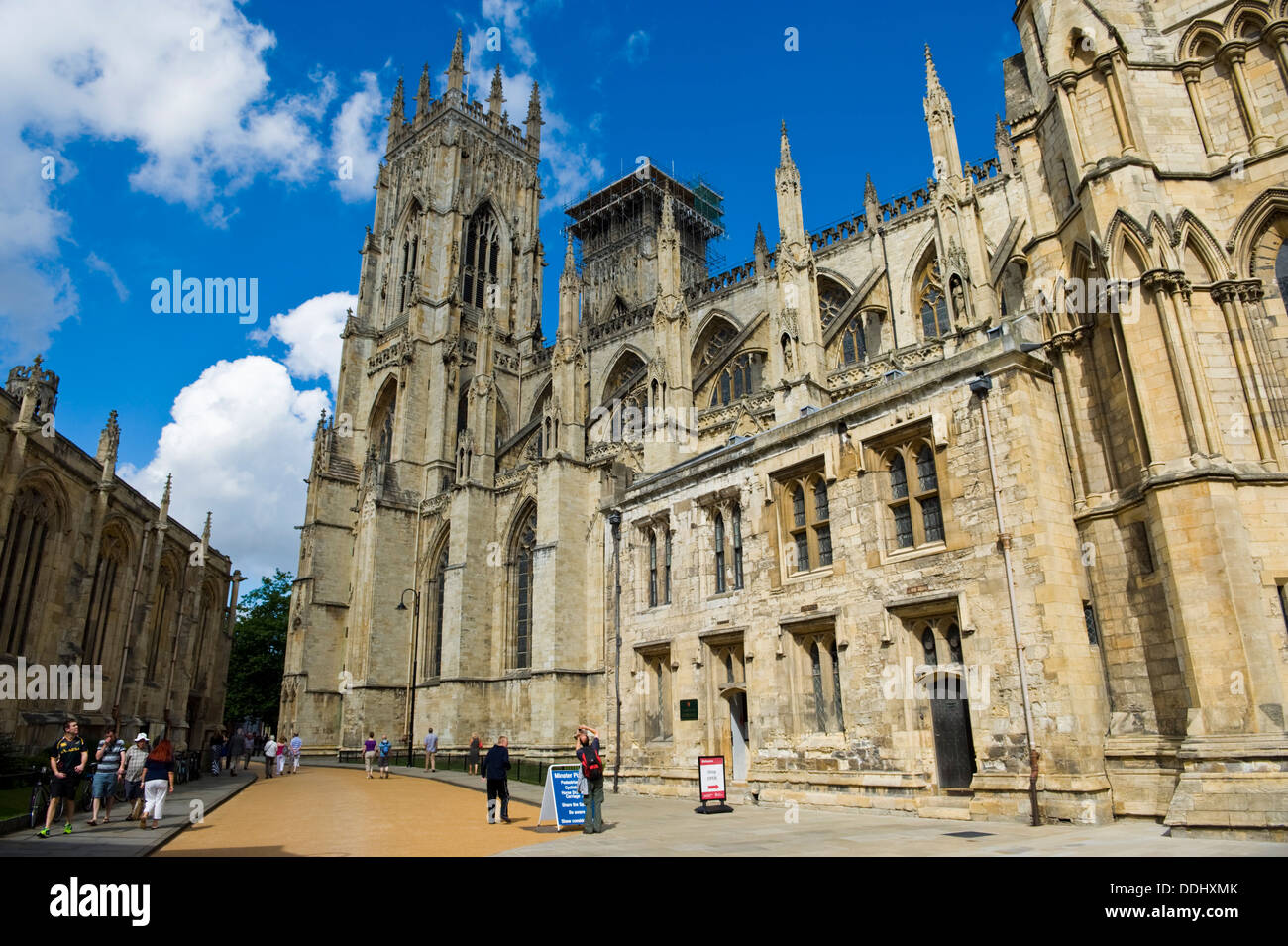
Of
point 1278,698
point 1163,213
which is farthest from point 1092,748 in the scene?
point 1163,213

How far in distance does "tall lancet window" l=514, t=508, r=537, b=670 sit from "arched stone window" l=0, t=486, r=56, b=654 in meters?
18.4

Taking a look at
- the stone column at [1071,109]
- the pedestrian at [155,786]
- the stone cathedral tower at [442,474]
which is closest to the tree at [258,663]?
the stone cathedral tower at [442,474]

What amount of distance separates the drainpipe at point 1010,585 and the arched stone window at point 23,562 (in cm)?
1902

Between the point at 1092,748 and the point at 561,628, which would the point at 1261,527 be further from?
the point at 561,628

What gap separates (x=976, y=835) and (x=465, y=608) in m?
27.7

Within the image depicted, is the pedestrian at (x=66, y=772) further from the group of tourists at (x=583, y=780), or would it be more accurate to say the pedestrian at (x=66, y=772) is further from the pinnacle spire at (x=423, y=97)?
the pinnacle spire at (x=423, y=97)

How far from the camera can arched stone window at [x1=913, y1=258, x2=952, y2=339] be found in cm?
2869

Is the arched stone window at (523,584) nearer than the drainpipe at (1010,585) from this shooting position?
No

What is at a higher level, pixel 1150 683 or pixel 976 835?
pixel 1150 683

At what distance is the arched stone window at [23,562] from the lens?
1714cm

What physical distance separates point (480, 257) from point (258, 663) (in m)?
30.4

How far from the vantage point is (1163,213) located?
11.0 meters

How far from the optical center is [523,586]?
3516 cm
